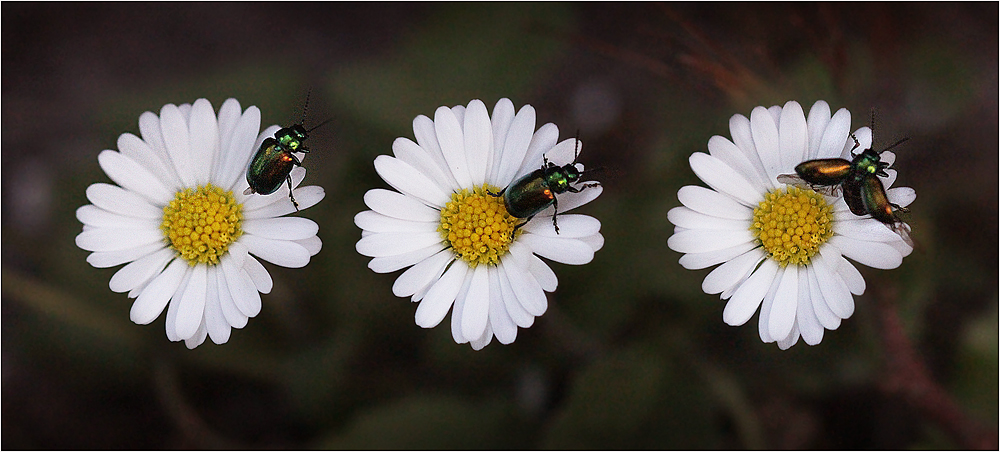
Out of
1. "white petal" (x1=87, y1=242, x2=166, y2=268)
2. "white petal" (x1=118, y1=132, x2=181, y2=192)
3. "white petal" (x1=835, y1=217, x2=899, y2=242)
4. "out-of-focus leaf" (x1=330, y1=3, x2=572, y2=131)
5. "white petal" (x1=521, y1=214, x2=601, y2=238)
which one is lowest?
"white petal" (x1=87, y1=242, x2=166, y2=268)

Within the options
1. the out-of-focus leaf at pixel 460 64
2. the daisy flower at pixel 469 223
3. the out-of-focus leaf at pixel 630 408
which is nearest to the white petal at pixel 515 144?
the daisy flower at pixel 469 223

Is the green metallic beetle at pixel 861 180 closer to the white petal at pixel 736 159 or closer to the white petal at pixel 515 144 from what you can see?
the white petal at pixel 736 159


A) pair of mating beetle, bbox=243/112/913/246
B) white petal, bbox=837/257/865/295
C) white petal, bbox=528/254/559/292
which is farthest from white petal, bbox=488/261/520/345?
white petal, bbox=837/257/865/295

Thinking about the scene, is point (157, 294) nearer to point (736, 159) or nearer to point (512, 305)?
point (512, 305)

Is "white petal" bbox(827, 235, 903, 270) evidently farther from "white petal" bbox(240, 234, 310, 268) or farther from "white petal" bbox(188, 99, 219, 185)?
"white petal" bbox(188, 99, 219, 185)

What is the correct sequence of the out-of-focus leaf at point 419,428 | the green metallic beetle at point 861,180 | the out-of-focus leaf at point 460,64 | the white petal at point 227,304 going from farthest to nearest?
1. the out-of-focus leaf at point 460,64
2. the out-of-focus leaf at point 419,428
3. the white petal at point 227,304
4. the green metallic beetle at point 861,180

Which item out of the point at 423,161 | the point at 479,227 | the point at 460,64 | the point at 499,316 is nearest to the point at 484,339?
the point at 499,316
